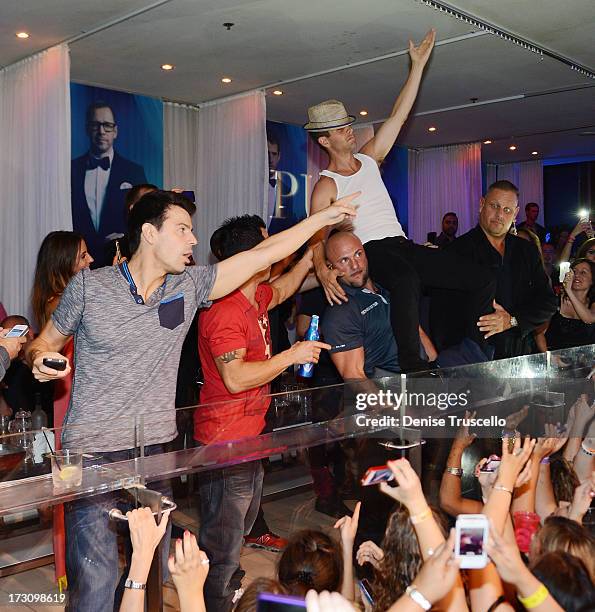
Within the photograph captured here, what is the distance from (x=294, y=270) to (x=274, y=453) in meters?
1.36

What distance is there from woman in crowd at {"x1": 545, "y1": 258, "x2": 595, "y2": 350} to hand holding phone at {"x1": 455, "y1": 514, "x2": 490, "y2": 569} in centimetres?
368

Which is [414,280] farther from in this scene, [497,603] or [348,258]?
[497,603]

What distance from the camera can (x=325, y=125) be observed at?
11.3 feet

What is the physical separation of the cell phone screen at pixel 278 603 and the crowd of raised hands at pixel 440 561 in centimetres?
4

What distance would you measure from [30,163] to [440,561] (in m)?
4.71

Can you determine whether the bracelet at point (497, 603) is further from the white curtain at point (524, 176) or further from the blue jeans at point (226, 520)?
the white curtain at point (524, 176)

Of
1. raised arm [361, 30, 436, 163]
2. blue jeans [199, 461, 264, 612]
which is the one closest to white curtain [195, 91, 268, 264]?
raised arm [361, 30, 436, 163]

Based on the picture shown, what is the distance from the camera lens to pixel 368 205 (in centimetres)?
340

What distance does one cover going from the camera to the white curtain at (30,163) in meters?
5.20

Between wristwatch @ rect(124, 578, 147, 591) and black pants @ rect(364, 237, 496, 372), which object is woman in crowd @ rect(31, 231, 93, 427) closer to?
black pants @ rect(364, 237, 496, 372)

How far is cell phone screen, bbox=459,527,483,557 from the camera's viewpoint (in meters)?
1.42

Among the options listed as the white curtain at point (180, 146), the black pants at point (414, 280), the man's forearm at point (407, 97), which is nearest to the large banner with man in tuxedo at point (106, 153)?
the white curtain at point (180, 146)

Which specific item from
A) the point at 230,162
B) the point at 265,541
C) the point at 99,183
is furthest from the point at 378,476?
the point at 99,183

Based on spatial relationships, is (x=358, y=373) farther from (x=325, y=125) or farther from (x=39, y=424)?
(x=39, y=424)
